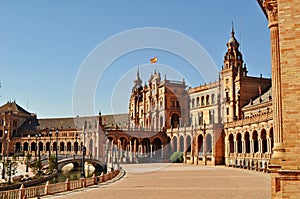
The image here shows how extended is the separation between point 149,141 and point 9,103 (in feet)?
196

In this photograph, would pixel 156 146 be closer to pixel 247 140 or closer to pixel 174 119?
pixel 174 119

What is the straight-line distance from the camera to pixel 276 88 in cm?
1426

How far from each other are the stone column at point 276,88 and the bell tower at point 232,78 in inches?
2020

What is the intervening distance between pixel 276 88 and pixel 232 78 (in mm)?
54189

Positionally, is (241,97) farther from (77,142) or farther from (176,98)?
(77,142)

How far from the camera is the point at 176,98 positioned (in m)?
86.9

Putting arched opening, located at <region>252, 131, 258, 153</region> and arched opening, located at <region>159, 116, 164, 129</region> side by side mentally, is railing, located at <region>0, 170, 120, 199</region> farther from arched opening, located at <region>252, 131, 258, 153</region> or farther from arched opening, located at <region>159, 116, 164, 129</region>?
arched opening, located at <region>159, 116, 164, 129</region>

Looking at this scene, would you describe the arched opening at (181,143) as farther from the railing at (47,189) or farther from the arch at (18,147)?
the arch at (18,147)

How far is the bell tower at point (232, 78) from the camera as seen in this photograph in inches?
2613

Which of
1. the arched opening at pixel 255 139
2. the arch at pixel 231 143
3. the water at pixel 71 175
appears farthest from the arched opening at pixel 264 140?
the water at pixel 71 175

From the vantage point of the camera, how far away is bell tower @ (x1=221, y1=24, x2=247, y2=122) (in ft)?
218

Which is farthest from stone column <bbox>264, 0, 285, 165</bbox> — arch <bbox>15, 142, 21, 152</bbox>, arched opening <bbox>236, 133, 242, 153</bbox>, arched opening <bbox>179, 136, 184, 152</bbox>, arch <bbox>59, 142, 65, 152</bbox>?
arch <bbox>15, 142, 21, 152</bbox>

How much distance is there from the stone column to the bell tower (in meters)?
51.3

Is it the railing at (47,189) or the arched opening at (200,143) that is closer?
the railing at (47,189)
